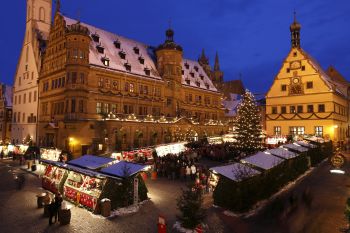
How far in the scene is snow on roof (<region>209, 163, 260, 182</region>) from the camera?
57.8 ft

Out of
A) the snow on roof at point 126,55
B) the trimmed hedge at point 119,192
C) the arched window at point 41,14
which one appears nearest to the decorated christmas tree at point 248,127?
the snow on roof at point 126,55

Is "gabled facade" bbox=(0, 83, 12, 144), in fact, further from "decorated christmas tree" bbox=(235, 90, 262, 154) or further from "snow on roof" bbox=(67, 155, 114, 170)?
"decorated christmas tree" bbox=(235, 90, 262, 154)

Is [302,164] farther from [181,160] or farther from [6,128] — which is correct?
[6,128]

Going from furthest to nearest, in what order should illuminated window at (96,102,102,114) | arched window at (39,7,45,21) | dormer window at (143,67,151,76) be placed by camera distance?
arched window at (39,7,45,21) < dormer window at (143,67,151,76) < illuminated window at (96,102,102,114)

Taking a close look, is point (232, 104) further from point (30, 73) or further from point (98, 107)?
point (30, 73)

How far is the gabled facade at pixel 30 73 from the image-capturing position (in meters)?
53.4

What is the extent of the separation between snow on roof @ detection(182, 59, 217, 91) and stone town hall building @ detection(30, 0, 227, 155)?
77 cm

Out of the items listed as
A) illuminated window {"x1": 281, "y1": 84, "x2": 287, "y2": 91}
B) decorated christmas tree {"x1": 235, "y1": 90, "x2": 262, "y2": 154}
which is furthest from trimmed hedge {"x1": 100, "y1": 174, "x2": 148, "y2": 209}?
illuminated window {"x1": 281, "y1": 84, "x2": 287, "y2": 91}

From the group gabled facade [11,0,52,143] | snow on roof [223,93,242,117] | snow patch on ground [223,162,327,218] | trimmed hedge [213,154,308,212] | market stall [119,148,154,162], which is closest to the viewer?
snow patch on ground [223,162,327,218]

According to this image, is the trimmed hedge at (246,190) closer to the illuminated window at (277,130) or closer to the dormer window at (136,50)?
the illuminated window at (277,130)

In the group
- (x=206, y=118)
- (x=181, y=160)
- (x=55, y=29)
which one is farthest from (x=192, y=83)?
(x=181, y=160)

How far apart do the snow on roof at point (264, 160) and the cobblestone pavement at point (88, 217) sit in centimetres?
428

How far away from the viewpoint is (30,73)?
55.8 m

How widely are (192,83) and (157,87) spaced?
1203 cm
